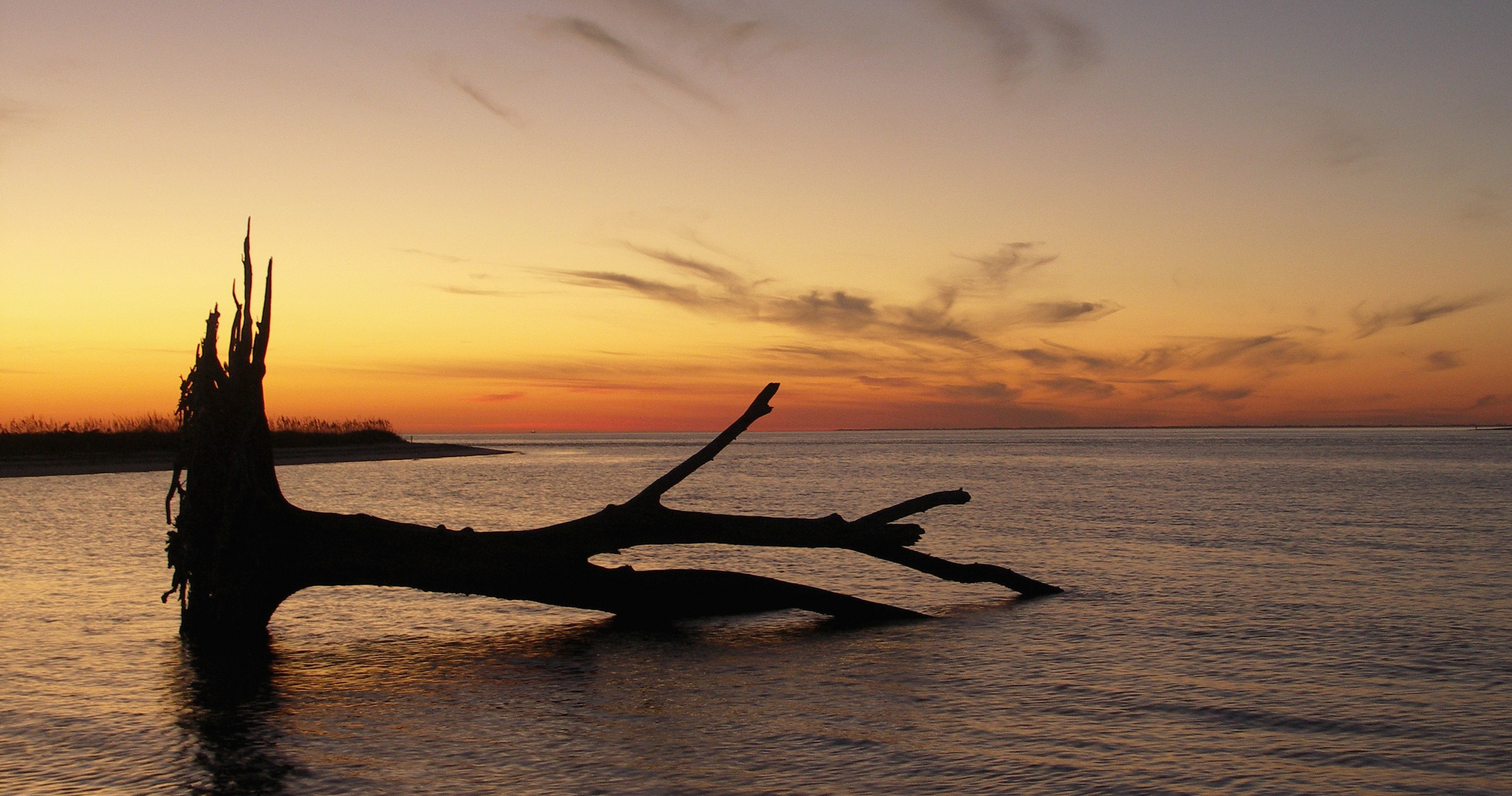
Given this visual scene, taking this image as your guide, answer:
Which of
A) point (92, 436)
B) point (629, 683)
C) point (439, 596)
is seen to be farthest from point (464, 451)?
point (629, 683)

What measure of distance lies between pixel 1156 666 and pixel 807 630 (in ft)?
14.2

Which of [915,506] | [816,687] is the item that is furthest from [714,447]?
[816,687]

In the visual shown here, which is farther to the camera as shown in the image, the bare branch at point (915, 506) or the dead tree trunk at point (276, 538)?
the bare branch at point (915, 506)

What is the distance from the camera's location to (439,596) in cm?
1680

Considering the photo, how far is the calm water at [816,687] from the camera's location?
778 centimetres

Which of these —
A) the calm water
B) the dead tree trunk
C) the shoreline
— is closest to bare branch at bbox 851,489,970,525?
the calm water

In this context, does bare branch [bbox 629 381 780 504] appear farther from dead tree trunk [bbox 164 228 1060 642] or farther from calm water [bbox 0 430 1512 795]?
calm water [bbox 0 430 1512 795]

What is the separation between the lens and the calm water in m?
7.78

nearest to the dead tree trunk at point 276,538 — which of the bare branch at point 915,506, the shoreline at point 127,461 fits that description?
the bare branch at point 915,506

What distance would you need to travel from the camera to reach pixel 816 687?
34.3ft

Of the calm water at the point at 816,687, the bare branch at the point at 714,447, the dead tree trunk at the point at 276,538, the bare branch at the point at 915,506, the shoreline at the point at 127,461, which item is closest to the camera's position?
the calm water at the point at 816,687

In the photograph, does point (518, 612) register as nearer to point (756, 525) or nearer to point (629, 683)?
point (756, 525)

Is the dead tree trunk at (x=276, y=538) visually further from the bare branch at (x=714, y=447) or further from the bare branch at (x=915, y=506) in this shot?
the bare branch at (x=915, y=506)

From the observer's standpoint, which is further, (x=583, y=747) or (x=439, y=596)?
(x=439, y=596)
